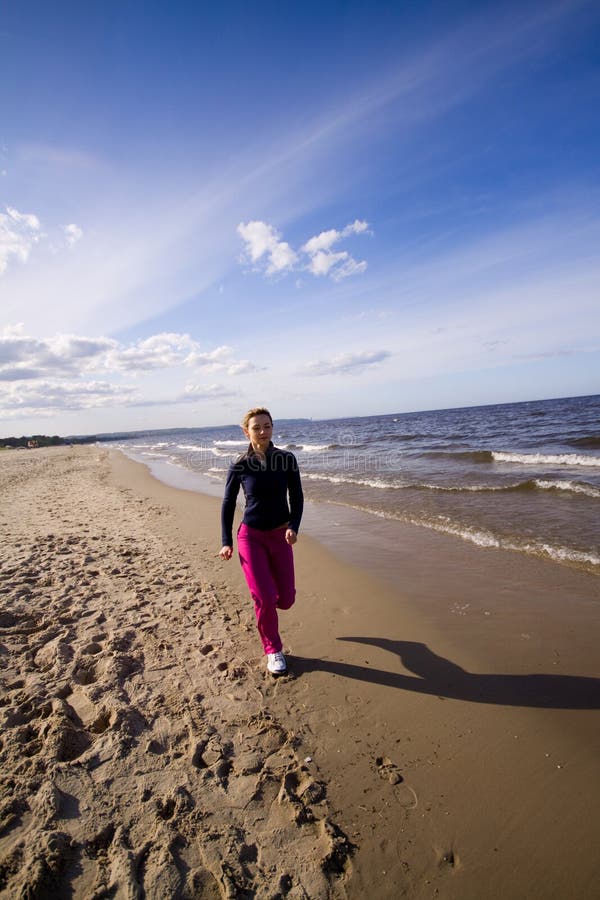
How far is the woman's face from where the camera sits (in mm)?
3846

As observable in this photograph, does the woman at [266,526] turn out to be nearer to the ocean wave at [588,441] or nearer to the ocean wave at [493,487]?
the ocean wave at [493,487]

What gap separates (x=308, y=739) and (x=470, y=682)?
1618mm

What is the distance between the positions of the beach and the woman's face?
2.23 meters

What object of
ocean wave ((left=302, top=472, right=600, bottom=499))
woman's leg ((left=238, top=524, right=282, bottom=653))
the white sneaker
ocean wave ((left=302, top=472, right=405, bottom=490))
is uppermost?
woman's leg ((left=238, top=524, right=282, bottom=653))

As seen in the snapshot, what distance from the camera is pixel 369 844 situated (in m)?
2.20

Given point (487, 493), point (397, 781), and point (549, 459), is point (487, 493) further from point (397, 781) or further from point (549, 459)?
point (397, 781)

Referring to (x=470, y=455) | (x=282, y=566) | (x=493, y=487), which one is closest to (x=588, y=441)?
(x=470, y=455)

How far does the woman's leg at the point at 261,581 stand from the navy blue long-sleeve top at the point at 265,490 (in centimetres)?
12

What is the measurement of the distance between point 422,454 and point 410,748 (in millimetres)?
19325

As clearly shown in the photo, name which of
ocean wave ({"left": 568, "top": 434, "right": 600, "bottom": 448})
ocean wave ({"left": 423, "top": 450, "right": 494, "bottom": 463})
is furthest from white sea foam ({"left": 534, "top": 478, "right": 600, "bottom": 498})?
ocean wave ({"left": 568, "top": 434, "right": 600, "bottom": 448})

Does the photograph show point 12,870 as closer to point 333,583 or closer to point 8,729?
point 8,729

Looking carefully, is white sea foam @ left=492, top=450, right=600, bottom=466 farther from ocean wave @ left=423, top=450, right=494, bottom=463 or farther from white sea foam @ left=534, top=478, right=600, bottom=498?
white sea foam @ left=534, top=478, right=600, bottom=498

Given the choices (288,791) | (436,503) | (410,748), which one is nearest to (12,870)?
(288,791)

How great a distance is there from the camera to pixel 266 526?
12.3 ft
